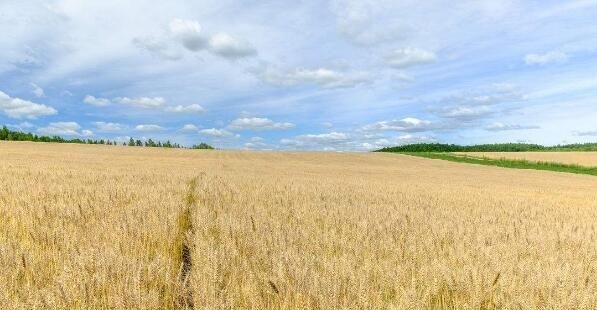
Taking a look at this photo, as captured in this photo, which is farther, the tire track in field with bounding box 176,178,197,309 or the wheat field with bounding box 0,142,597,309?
the tire track in field with bounding box 176,178,197,309

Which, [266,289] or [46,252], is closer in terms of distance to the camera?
[266,289]

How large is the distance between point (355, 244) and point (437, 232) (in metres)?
1.69

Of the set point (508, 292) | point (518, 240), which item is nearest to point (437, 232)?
point (518, 240)

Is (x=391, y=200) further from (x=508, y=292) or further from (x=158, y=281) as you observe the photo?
(x=158, y=281)

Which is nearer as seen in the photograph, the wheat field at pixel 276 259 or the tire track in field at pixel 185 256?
the wheat field at pixel 276 259

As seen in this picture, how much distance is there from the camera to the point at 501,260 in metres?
4.90

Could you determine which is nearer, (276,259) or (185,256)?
(276,259)

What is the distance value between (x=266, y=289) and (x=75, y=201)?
604 centimetres

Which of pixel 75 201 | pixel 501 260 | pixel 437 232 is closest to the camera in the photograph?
pixel 501 260

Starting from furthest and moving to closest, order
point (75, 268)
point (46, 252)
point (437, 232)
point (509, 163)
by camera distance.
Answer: point (509, 163), point (437, 232), point (46, 252), point (75, 268)

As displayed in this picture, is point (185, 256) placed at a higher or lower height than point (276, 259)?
lower

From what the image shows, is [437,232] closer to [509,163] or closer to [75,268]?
[75,268]

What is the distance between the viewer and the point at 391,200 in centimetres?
1130

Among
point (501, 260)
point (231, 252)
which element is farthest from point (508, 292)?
point (231, 252)
